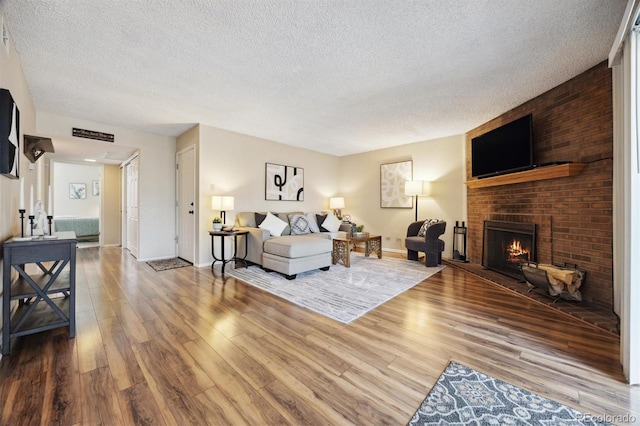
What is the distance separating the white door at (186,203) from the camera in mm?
4566

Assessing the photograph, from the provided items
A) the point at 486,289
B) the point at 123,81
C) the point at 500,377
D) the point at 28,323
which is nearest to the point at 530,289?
the point at 486,289

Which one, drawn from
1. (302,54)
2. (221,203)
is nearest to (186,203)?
(221,203)

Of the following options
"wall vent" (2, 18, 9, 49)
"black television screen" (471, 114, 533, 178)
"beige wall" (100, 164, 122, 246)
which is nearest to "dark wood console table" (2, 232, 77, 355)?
"wall vent" (2, 18, 9, 49)

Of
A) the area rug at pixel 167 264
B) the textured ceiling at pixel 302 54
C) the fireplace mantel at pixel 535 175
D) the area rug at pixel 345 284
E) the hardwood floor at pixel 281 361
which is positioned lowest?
the hardwood floor at pixel 281 361

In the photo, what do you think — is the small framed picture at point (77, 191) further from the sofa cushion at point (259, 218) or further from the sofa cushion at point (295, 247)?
the sofa cushion at point (295, 247)

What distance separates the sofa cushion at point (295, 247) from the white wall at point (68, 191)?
811cm

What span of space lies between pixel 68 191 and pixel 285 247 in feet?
30.4

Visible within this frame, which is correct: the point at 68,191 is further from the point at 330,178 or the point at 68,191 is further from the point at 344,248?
the point at 344,248

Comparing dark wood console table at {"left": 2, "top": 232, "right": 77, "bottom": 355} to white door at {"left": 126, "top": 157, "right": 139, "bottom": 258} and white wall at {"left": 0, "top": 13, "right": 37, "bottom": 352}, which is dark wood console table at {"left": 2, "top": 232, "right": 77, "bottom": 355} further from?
white door at {"left": 126, "top": 157, "right": 139, "bottom": 258}

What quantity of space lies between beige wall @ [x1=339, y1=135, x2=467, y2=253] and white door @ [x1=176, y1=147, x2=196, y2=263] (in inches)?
146

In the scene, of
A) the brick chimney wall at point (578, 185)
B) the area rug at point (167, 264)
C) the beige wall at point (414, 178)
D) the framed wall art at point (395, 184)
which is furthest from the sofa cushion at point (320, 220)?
the brick chimney wall at point (578, 185)

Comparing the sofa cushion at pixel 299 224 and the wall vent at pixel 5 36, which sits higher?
the wall vent at pixel 5 36

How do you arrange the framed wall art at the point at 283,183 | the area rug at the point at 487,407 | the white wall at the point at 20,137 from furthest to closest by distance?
the framed wall art at the point at 283,183 < the white wall at the point at 20,137 < the area rug at the point at 487,407

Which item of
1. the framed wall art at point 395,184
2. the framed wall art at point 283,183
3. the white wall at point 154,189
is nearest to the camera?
the white wall at point 154,189
